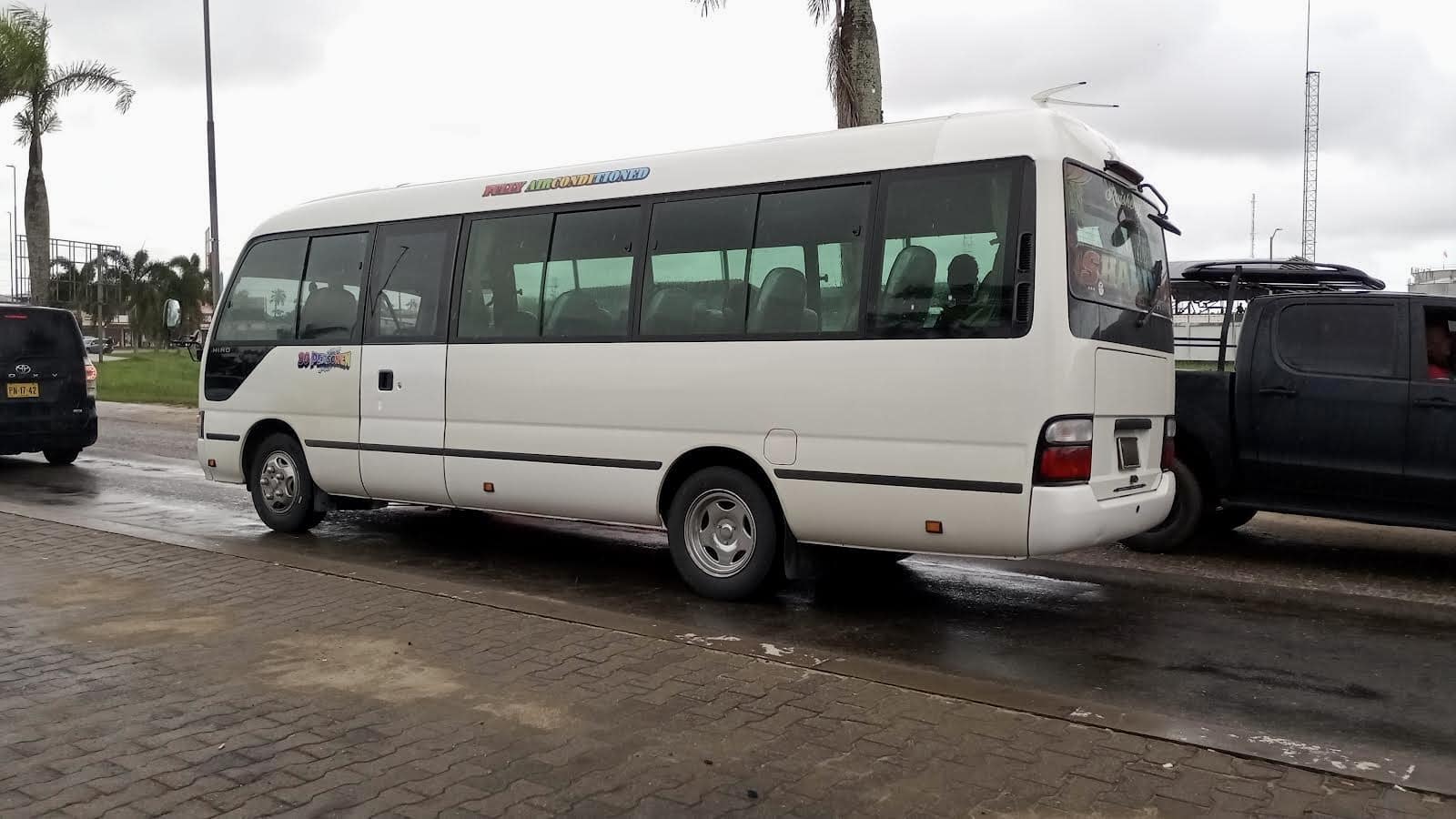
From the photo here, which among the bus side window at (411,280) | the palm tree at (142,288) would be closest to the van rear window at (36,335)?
the bus side window at (411,280)

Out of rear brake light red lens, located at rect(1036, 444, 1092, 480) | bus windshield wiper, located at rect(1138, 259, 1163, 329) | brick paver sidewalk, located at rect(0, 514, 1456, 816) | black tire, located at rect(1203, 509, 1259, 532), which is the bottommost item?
brick paver sidewalk, located at rect(0, 514, 1456, 816)

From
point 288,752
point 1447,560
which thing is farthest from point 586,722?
point 1447,560

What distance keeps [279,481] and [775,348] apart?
15.2 ft

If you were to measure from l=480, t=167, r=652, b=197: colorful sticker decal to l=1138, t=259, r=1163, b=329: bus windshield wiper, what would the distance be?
3.01 meters

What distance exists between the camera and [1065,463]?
5762 millimetres

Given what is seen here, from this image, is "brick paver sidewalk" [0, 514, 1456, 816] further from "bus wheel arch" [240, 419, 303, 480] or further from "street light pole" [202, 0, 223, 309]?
"street light pole" [202, 0, 223, 309]

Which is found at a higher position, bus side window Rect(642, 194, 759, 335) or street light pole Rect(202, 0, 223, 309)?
street light pole Rect(202, 0, 223, 309)

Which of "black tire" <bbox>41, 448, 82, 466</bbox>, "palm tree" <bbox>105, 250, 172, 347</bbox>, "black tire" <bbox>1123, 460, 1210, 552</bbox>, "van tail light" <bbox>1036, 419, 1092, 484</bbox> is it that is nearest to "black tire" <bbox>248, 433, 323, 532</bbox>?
"van tail light" <bbox>1036, 419, 1092, 484</bbox>

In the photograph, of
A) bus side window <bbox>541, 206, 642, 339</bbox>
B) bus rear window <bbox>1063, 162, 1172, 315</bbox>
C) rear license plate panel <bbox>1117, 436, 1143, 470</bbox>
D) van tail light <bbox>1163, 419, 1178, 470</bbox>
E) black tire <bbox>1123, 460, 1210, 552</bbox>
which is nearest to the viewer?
bus rear window <bbox>1063, 162, 1172, 315</bbox>

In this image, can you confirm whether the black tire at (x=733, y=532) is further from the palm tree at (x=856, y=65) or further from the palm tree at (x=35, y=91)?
the palm tree at (x=35, y=91)

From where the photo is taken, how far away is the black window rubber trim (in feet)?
23.2

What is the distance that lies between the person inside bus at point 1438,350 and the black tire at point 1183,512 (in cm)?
159

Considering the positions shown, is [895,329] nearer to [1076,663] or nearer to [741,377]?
[741,377]

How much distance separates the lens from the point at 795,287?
21.4 feet
